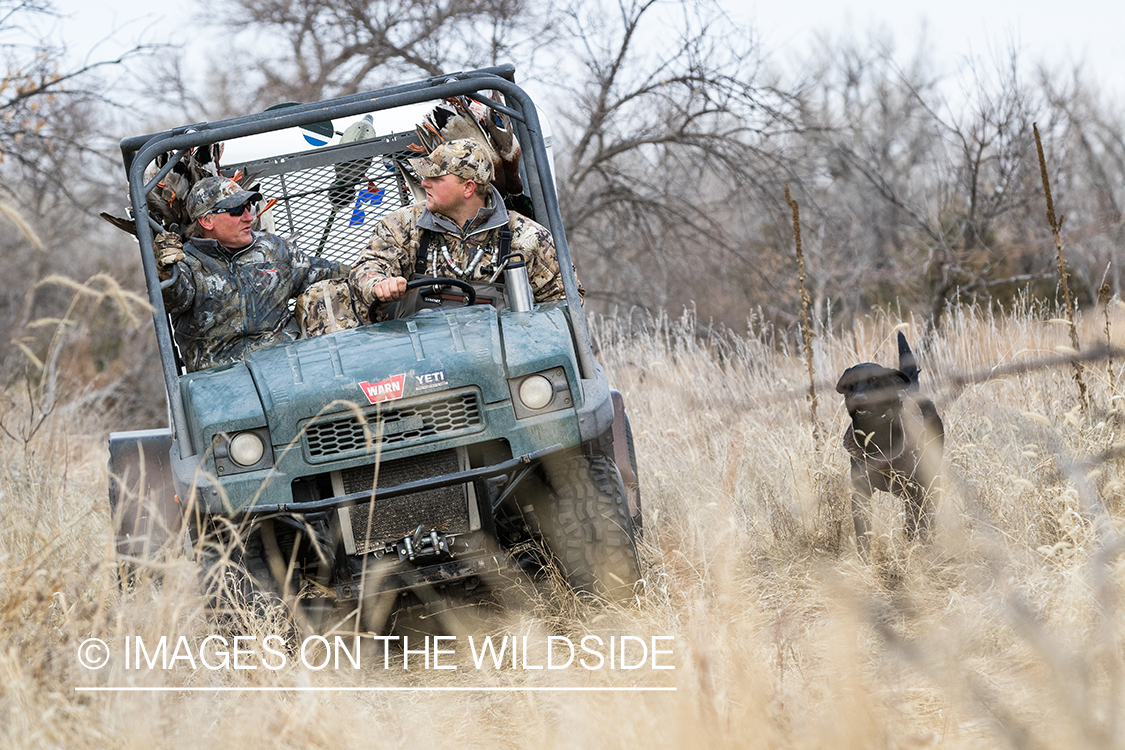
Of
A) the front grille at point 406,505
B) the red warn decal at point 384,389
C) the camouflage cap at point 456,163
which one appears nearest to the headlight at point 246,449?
the front grille at point 406,505

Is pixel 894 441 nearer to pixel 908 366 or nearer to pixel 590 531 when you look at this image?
pixel 908 366

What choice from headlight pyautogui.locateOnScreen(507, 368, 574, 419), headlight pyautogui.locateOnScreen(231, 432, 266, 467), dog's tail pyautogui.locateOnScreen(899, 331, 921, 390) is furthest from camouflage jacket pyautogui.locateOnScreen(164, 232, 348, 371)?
dog's tail pyautogui.locateOnScreen(899, 331, 921, 390)

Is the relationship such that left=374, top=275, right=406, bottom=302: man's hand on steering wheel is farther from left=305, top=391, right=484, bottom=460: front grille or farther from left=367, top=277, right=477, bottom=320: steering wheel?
left=305, top=391, right=484, bottom=460: front grille

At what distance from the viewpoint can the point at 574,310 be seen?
4016mm

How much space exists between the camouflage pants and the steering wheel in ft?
0.35

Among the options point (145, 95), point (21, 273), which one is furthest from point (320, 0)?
point (21, 273)

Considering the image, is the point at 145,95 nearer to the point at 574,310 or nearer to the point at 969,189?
the point at 969,189

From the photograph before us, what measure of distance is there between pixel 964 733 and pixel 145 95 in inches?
465

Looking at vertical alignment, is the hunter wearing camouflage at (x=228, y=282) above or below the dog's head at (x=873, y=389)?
above

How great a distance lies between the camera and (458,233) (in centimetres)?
476

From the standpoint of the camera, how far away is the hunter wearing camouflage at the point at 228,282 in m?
5.04

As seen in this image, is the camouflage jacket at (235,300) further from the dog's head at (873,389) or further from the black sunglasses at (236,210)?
the dog's head at (873,389)
